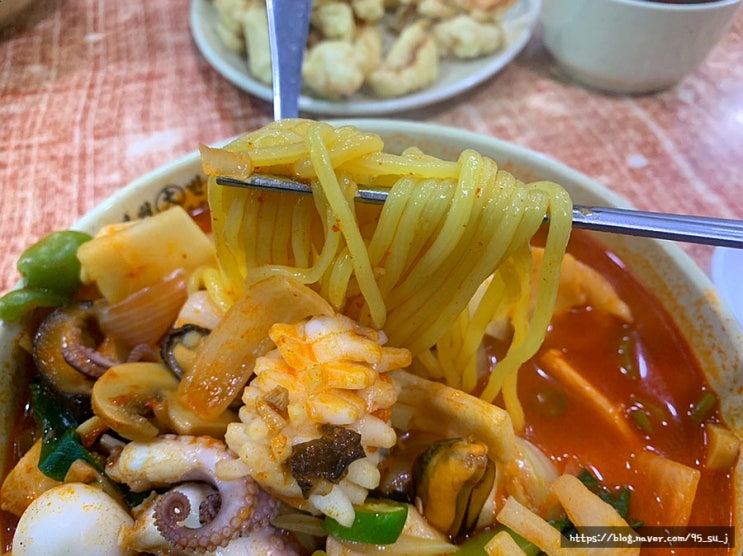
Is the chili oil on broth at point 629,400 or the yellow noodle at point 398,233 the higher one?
the yellow noodle at point 398,233

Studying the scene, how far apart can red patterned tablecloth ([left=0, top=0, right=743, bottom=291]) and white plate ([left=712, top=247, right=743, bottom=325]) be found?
8 cm

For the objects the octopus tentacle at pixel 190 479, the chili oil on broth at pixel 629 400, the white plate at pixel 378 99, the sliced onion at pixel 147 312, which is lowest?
the chili oil on broth at pixel 629 400

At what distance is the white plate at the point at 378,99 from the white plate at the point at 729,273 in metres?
1.15

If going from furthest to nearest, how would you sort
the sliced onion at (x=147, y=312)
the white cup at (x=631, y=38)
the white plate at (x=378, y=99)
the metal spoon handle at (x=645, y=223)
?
the white plate at (x=378, y=99)
the white cup at (x=631, y=38)
the sliced onion at (x=147, y=312)
the metal spoon handle at (x=645, y=223)

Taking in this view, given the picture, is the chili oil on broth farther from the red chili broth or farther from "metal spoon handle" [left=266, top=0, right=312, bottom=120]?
"metal spoon handle" [left=266, top=0, right=312, bottom=120]

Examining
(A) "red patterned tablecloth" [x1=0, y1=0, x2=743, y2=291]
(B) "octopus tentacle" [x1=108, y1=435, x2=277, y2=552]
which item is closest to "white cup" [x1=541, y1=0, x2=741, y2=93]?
(A) "red patterned tablecloth" [x1=0, y1=0, x2=743, y2=291]

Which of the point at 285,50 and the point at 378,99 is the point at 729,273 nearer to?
the point at 378,99

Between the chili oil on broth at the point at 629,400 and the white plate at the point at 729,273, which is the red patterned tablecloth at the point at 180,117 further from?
the chili oil on broth at the point at 629,400

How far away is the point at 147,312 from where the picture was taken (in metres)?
1.53

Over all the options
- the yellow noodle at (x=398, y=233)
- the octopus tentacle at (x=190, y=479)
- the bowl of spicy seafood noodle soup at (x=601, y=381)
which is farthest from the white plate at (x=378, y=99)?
the octopus tentacle at (x=190, y=479)

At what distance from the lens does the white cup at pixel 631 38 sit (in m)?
2.24

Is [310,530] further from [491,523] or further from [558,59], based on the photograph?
[558,59]

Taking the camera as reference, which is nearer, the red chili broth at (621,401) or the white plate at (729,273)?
the red chili broth at (621,401)

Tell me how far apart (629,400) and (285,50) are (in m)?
1.45
